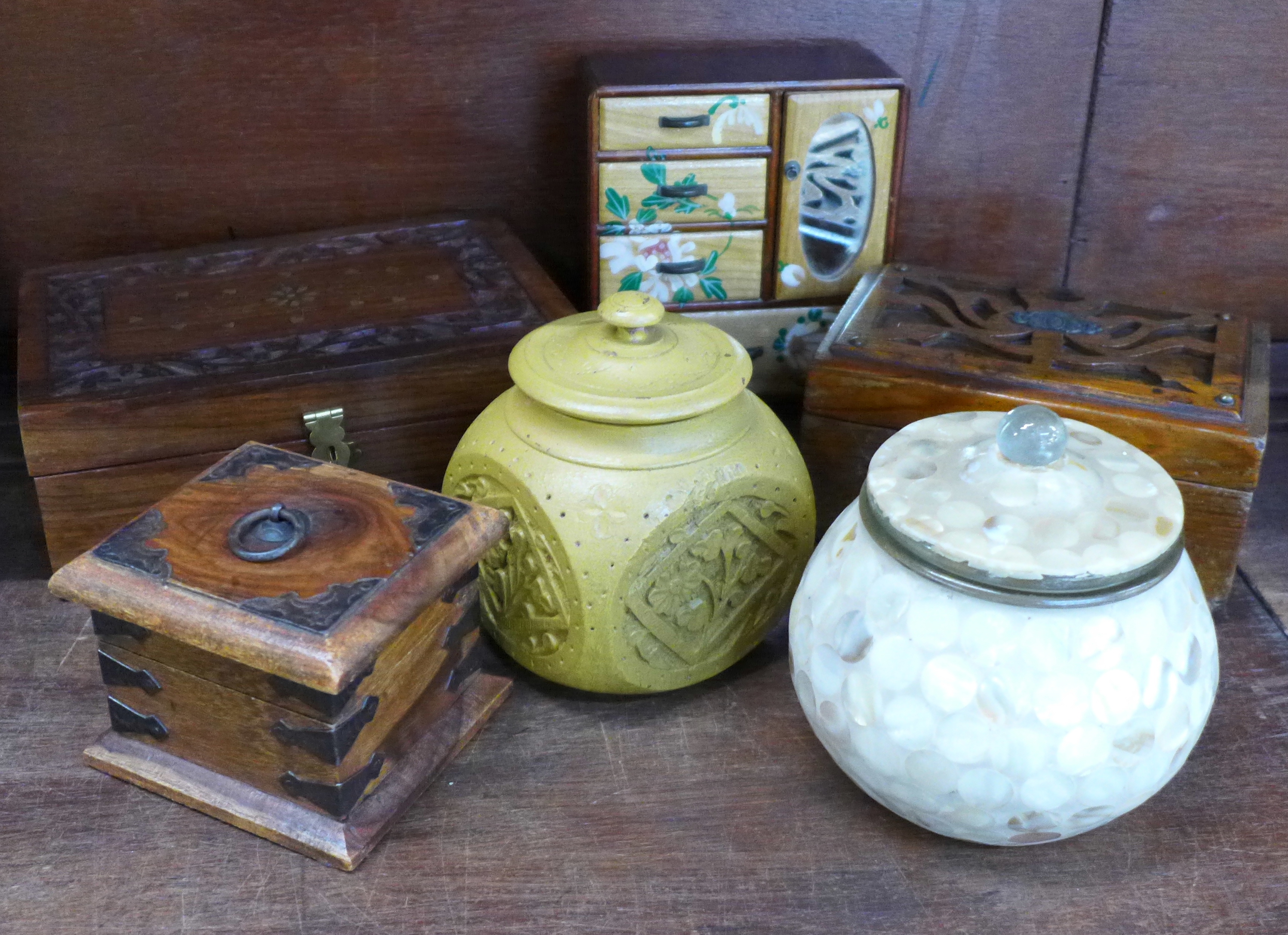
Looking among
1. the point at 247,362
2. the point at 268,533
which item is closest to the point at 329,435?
the point at 247,362

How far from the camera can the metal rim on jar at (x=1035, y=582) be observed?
73cm

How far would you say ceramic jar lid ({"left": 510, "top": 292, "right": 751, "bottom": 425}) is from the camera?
86cm

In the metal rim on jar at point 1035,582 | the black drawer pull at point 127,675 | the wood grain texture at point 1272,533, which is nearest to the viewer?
the metal rim on jar at point 1035,582

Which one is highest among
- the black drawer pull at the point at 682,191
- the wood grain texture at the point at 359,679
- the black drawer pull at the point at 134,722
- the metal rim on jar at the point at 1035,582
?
the black drawer pull at the point at 682,191

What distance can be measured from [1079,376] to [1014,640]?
367 millimetres

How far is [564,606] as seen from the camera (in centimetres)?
90

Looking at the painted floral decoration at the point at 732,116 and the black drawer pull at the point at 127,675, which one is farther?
the painted floral decoration at the point at 732,116

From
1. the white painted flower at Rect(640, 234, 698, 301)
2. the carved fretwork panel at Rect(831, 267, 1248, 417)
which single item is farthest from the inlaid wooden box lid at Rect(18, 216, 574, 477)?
the carved fretwork panel at Rect(831, 267, 1248, 417)

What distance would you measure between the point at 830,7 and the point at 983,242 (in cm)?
32

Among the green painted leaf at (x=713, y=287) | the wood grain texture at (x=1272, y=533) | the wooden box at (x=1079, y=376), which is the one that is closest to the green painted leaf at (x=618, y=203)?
the green painted leaf at (x=713, y=287)

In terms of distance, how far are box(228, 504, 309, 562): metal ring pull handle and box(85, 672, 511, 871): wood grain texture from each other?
16 centimetres

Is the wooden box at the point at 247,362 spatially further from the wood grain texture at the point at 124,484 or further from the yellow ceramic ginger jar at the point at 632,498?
the yellow ceramic ginger jar at the point at 632,498

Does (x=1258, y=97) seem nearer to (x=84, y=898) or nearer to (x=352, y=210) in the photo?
(x=352, y=210)

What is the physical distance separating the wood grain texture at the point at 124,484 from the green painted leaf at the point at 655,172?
28cm
